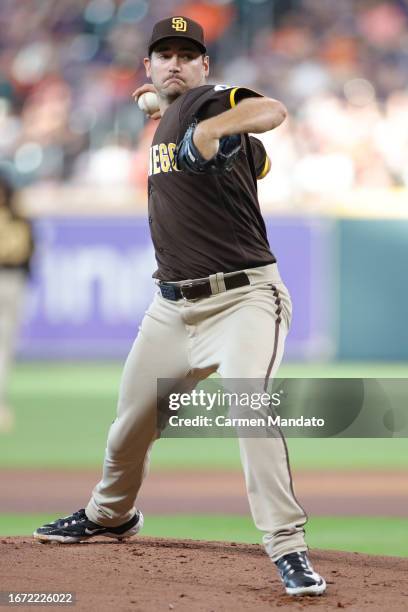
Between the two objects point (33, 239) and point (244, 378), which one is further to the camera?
point (33, 239)

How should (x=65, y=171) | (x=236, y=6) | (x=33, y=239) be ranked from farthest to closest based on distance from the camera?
1. (x=236, y=6)
2. (x=65, y=171)
3. (x=33, y=239)

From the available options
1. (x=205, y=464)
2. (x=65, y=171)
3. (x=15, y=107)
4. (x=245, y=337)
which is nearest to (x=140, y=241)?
(x=65, y=171)

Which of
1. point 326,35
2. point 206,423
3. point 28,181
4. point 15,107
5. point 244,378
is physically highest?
point 326,35

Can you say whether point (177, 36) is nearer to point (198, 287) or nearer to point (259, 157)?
point (259, 157)

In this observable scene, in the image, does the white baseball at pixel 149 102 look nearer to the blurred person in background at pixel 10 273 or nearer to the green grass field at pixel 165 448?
the green grass field at pixel 165 448

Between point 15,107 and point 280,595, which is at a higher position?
point 15,107

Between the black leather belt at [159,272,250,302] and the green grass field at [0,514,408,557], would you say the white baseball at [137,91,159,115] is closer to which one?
the black leather belt at [159,272,250,302]

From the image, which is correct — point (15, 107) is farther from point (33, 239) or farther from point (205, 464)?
point (205, 464)
